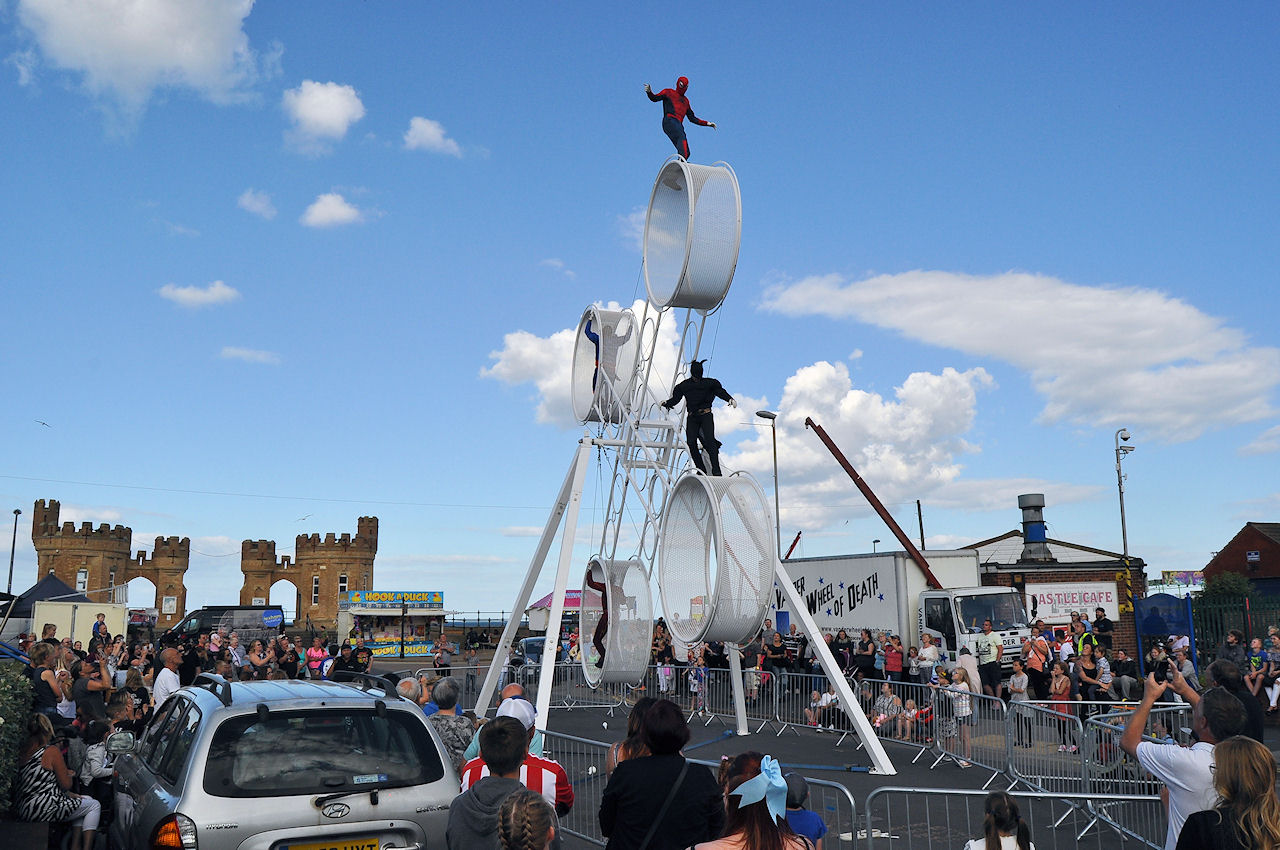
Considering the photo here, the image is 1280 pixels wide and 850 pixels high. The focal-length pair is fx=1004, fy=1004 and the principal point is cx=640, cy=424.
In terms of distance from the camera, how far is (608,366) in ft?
54.2

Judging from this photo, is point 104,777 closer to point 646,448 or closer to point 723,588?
point 723,588

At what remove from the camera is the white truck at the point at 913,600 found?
75.3 feet

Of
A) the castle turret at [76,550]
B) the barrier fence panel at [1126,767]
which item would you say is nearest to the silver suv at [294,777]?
the barrier fence panel at [1126,767]

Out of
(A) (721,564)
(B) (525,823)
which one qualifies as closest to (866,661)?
(A) (721,564)

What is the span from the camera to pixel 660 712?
15.2 feet

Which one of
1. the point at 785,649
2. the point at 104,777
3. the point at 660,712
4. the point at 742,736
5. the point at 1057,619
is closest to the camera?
the point at 660,712

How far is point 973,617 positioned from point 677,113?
1423 centimetres

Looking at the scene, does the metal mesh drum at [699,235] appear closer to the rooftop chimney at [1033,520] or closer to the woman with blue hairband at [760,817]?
the woman with blue hairband at [760,817]

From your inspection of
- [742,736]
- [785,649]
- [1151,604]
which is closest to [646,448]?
[742,736]

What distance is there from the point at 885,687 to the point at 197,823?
41.4ft

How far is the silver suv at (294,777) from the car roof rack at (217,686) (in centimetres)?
1

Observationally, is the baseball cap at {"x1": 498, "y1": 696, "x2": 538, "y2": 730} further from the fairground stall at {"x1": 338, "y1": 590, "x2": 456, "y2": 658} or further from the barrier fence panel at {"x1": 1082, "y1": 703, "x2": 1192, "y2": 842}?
the fairground stall at {"x1": 338, "y1": 590, "x2": 456, "y2": 658}

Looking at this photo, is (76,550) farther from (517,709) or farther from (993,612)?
(517,709)

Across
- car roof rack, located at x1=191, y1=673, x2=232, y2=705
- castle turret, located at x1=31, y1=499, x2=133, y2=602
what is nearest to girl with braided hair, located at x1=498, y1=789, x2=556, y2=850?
car roof rack, located at x1=191, y1=673, x2=232, y2=705
